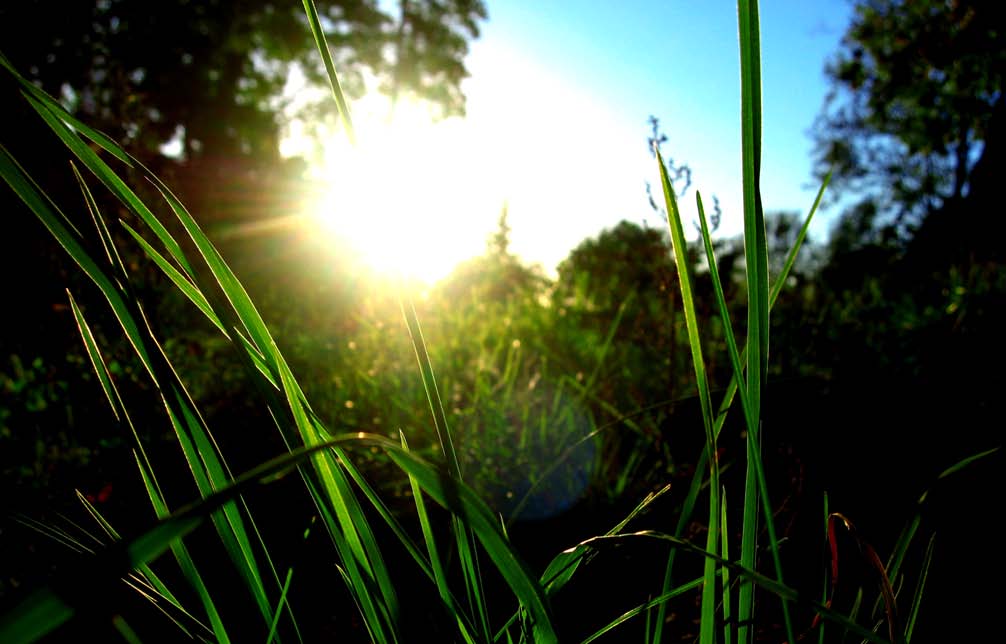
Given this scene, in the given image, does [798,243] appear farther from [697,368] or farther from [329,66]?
[329,66]

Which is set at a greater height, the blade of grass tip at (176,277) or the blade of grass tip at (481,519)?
the blade of grass tip at (176,277)

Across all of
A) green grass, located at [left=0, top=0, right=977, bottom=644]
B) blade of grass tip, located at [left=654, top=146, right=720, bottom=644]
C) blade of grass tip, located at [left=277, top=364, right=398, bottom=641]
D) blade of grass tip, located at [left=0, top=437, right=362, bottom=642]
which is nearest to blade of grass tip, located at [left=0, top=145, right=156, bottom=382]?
green grass, located at [left=0, top=0, right=977, bottom=644]

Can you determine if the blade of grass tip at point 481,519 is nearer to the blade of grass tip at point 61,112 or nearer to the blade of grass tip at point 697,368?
the blade of grass tip at point 697,368

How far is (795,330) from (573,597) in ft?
5.07

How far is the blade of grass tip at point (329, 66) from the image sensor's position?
1.28 feet

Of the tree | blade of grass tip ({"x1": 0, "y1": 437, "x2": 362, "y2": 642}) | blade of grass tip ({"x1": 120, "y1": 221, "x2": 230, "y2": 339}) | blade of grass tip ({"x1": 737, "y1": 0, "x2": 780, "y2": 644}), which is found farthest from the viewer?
the tree

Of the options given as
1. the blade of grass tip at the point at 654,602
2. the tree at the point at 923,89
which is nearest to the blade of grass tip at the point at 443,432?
the blade of grass tip at the point at 654,602

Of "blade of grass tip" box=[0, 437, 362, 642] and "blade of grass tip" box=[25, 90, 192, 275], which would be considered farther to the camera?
"blade of grass tip" box=[25, 90, 192, 275]

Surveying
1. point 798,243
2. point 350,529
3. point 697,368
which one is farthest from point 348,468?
point 798,243

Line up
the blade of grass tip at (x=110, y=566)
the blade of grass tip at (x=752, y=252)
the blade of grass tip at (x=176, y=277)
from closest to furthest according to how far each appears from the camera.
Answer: the blade of grass tip at (x=110, y=566) → the blade of grass tip at (x=752, y=252) → the blade of grass tip at (x=176, y=277)

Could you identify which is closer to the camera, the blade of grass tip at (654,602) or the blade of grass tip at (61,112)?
the blade of grass tip at (61,112)

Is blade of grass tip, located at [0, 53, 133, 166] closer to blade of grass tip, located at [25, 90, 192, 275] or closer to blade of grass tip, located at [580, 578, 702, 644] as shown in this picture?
blade of grass tip, located at [25, 90, 192, 275]

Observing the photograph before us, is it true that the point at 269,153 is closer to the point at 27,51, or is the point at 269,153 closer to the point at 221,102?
the point at 221,102

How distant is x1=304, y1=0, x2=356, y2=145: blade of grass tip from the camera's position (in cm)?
39
